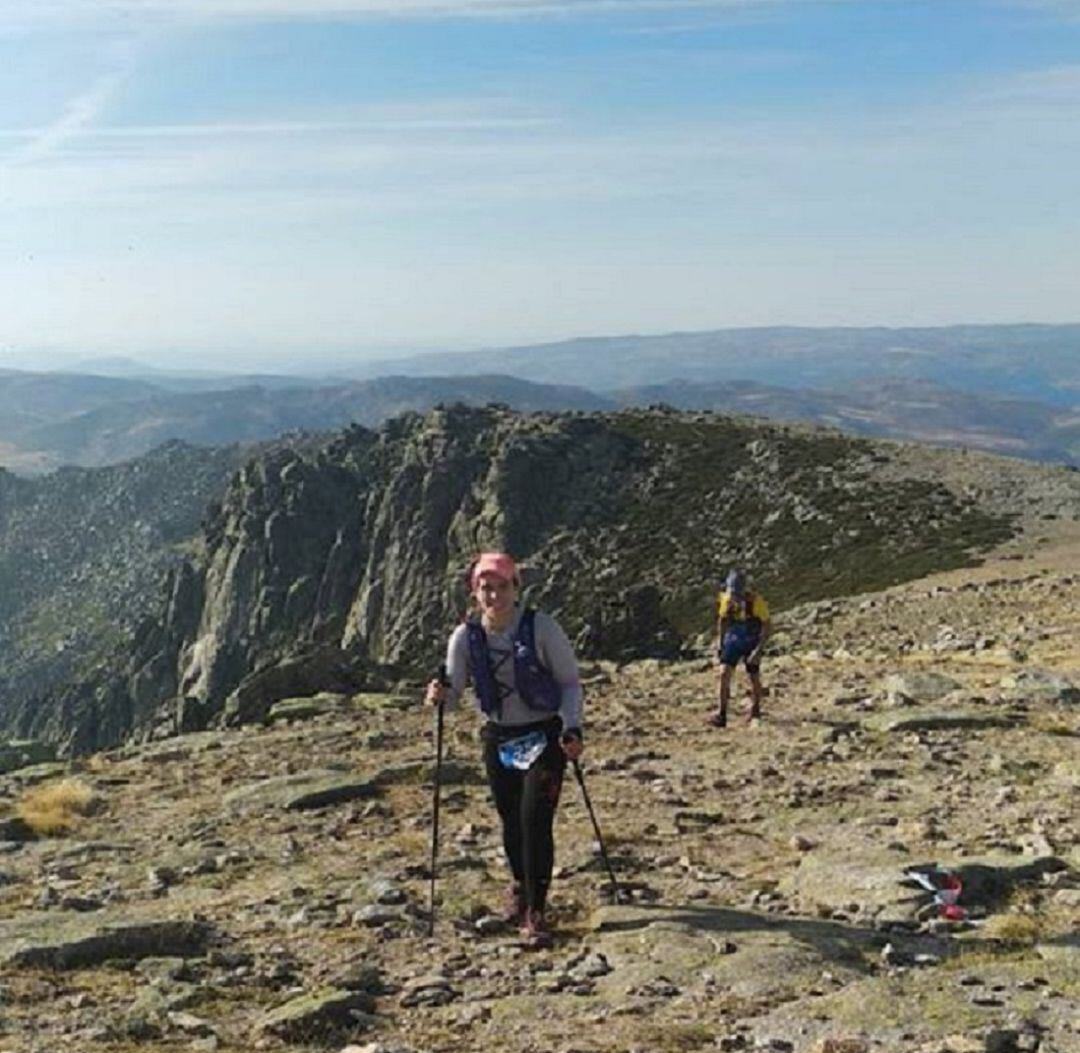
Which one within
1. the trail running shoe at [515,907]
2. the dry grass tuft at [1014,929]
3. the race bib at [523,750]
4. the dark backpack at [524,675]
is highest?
the dark backpack at [524,675]

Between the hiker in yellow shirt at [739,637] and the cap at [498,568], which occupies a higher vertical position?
the cap at [498,568]

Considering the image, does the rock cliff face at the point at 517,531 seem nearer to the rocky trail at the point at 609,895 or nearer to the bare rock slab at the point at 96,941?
the rocky trail at the point at 609,895

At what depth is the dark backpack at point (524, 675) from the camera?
1074 centimetres

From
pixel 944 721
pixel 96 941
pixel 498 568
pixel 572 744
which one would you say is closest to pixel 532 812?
pixel 572 744

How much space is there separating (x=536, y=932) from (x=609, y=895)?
1.54m

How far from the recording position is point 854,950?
9703 mm

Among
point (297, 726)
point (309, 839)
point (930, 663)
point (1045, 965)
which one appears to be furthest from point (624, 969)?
point (930, 663)

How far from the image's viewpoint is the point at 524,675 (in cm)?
1074

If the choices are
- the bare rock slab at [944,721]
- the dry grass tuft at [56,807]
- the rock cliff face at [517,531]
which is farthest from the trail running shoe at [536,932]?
the rock cliff face at [517,531]

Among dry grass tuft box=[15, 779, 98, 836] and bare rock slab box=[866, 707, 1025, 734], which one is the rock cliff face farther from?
dry grass tuft box=[15, 779, 98, 836]

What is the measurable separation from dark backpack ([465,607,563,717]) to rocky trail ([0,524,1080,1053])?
186 centimetres

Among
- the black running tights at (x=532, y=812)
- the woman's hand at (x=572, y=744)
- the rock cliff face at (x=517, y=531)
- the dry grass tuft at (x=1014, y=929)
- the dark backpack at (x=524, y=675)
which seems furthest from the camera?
the rock cliff face at (x=517, y=531)

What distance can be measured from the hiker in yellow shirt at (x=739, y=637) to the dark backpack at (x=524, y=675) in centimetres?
1073

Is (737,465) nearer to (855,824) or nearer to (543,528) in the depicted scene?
(543,528)
